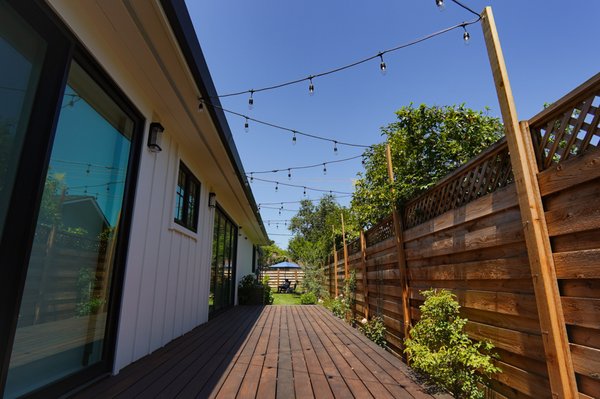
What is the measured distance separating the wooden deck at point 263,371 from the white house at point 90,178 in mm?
237

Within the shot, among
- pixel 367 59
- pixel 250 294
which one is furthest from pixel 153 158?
pixel 250 294

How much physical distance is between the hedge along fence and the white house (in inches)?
91.5

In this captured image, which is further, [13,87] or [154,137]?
[154,137]

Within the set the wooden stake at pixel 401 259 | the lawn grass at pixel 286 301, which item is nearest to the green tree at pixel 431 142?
the wooden stake at pixel 401 259

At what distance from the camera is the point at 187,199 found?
422 centimetres

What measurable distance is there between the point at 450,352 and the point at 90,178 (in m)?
2.67

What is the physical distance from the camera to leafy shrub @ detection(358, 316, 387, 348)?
3.99 metres

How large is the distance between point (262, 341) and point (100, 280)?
6.90 feet

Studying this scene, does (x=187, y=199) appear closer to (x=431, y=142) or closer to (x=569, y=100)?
(x=431, y=142)

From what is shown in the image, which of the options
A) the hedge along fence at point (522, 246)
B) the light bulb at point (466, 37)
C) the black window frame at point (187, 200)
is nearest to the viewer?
the hedge along fence at point (522, 246)

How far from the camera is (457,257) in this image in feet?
7.80

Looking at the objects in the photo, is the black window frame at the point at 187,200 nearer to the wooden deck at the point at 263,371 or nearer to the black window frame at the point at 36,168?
the wooden deck at the point at 263,371

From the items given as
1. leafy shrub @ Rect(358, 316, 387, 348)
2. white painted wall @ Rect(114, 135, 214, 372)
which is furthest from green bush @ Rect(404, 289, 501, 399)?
white painted wall @ Rect(114, 135, 214, 372)

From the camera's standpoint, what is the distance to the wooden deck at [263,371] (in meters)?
2.00
